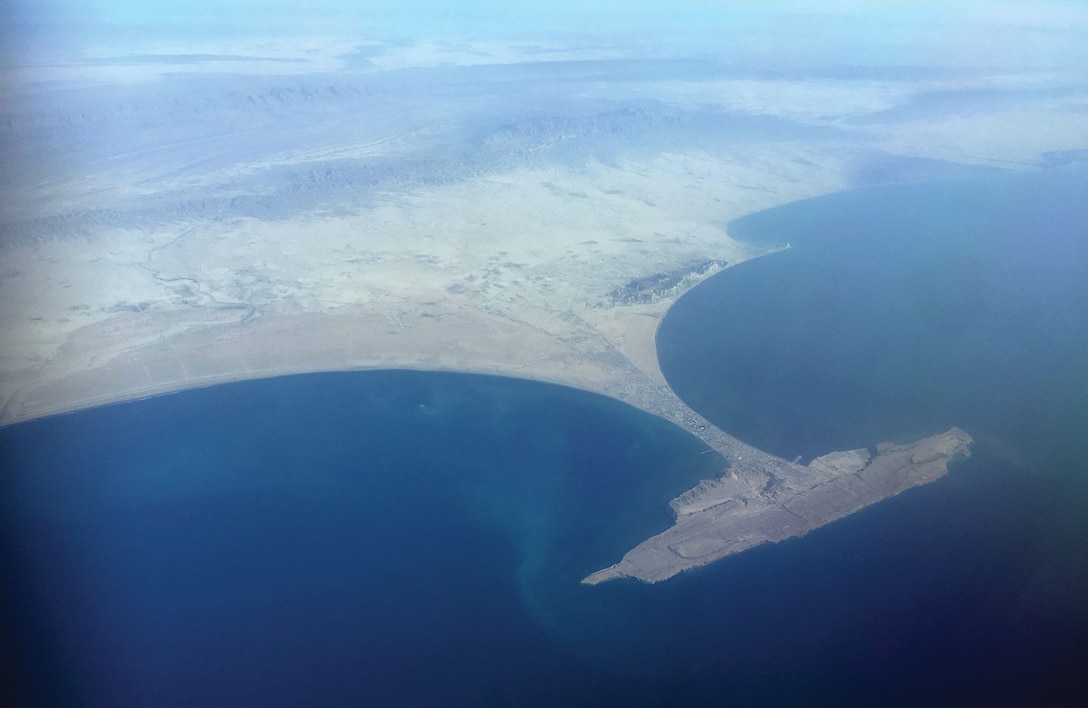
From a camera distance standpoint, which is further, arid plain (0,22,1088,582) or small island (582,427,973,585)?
arid plain (0,22,1088,582)

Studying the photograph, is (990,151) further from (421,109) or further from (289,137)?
(289,137)

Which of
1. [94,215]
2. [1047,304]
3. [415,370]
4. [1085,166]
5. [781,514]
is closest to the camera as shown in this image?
[781,514]

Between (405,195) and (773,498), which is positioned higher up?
(405,195)

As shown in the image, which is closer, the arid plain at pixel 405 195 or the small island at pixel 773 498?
the small island at pixel 773 498

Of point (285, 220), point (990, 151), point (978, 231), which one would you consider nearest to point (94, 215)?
point (285, 220)

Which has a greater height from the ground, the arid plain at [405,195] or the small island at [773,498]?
the arid plain at [405,195]

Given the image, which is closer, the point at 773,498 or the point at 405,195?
the point at 773,498

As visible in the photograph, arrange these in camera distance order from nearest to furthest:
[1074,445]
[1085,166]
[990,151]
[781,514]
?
1. [781,514]
2. [1074,445]
3. [1085,166]
4. [990,151]

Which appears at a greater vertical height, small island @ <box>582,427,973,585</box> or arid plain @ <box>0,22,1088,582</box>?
arid plain @ <box>0,22,1088,582</box>
